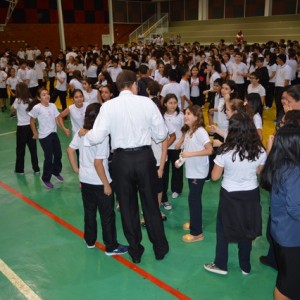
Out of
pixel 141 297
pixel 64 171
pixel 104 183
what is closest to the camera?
pixel 141 297

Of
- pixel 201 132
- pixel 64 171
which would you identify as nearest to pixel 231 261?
pixel 201 132

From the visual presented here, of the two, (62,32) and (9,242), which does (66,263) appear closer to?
(9,242)

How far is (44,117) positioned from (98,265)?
112 inches

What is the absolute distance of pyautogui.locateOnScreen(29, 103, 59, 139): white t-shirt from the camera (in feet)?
18.9

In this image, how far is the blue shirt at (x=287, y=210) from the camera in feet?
7.40

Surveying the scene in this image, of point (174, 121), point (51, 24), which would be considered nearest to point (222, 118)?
point (174, 121)

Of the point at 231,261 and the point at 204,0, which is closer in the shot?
the point at 231,261

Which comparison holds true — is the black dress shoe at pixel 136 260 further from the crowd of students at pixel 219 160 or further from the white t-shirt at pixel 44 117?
the white t-shirt at pixel 44 117

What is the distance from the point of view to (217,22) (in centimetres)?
2633

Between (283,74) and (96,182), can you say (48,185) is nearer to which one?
(96,182)

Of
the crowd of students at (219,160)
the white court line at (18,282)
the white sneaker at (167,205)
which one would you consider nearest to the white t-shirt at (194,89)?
the crowd of students at (219,160)

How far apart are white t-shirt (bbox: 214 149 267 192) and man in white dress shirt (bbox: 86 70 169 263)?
0.73 meters

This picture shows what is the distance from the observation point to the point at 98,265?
12.6ft

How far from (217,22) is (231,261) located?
2524 centimetres
